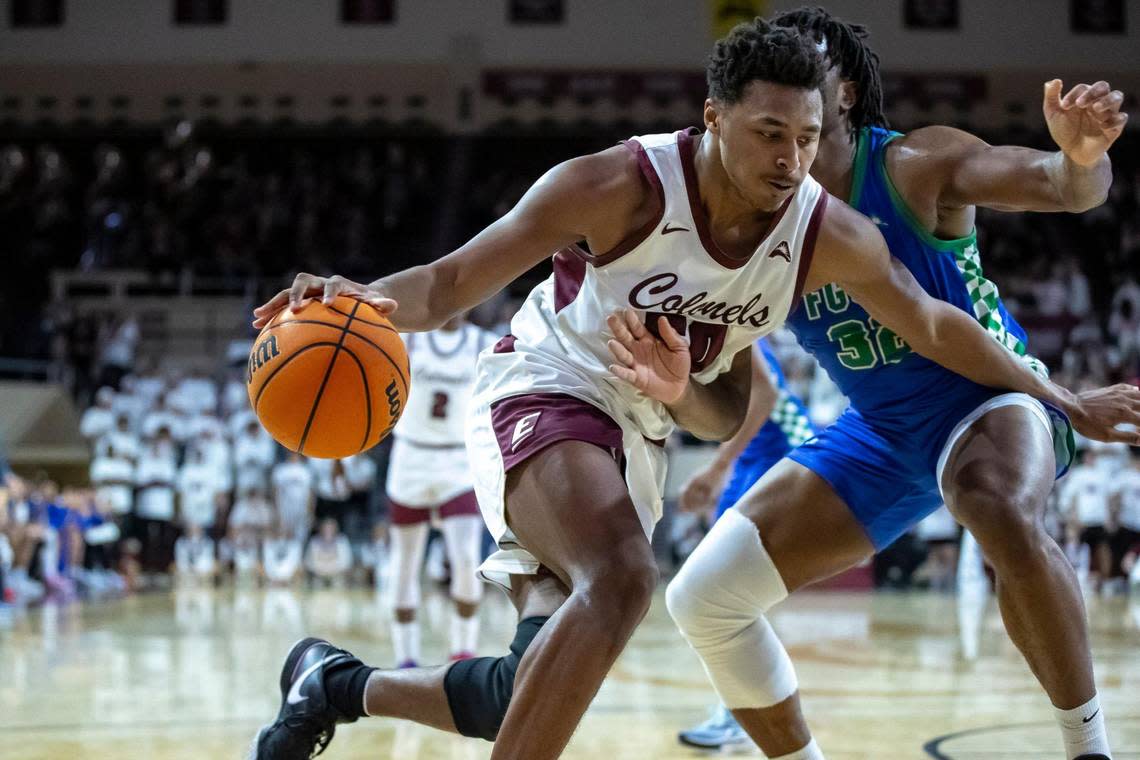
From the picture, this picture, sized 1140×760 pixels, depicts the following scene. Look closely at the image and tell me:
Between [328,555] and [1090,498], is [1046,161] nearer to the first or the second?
[1090,498]

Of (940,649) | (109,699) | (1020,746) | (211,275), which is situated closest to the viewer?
(1020,746)

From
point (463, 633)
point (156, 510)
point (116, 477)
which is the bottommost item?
point (156, 510)

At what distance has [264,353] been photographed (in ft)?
9.78

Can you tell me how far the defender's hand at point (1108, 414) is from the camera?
3.62 m

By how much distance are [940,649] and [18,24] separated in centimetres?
2132

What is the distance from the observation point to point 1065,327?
1708cm

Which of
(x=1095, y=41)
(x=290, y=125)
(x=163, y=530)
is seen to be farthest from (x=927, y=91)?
(x=163, y=530)

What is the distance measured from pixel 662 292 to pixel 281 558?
12.5m

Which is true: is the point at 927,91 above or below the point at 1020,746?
above

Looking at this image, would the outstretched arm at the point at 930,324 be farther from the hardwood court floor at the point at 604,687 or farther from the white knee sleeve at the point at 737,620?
the hardwood court floor at the point at 604,687

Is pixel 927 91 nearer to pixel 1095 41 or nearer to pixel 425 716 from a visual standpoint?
pixel 1095 41

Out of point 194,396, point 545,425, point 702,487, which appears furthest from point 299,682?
point 194,396

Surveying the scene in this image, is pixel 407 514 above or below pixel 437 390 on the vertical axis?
below

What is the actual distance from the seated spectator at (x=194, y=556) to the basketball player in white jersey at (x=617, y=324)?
12608 mm
